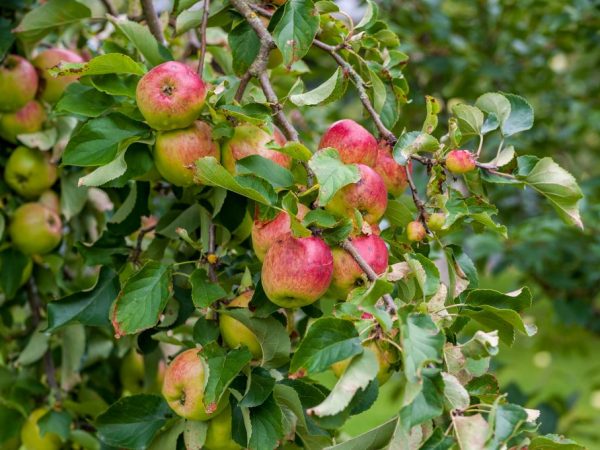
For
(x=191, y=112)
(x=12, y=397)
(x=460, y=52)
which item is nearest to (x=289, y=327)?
(x=191, y=112)

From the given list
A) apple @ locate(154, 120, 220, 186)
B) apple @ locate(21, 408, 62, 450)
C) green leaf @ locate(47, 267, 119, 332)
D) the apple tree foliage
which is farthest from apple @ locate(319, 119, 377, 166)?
apple @ locate(21, 408, 62, 450)

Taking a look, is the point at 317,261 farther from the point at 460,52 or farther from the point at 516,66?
the point at 516,66

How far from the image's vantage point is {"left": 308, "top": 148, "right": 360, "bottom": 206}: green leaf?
751 mm

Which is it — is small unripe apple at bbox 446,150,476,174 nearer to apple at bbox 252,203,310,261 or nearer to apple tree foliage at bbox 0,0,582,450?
apple tree foliage at bbox 0,0,582,450

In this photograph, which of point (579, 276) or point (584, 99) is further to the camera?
point (584, 99)

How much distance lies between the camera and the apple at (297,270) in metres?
0.77

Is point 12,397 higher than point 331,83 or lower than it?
lower

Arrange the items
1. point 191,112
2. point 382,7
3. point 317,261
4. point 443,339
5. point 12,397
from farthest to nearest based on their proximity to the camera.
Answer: point 382,7
point 12,397
point 191,112
point 317,261
point 443,339

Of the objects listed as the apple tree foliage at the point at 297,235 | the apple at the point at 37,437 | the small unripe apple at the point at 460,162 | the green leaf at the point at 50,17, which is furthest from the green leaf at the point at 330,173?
the apple at the point at 37,437

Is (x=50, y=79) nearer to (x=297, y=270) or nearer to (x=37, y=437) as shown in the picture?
(x=37, y=437)

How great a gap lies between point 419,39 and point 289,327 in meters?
1.87

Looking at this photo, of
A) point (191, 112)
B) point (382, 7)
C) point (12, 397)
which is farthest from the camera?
point (382, 7)

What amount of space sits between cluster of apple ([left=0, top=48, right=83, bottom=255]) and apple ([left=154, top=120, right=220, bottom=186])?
463 mm

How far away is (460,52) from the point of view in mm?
2482
